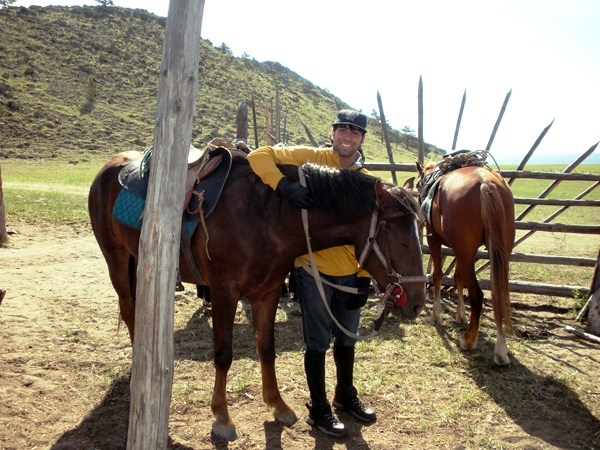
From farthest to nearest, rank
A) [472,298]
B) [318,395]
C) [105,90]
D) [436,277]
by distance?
1. [105,90]
2. [436,277]
3. [472,298]
4. [318,395]

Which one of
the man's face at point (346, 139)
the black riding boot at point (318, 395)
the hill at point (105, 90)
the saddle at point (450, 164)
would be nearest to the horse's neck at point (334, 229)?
the man's face at point (346, 139)

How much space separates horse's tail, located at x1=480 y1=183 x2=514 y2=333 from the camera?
466 cm

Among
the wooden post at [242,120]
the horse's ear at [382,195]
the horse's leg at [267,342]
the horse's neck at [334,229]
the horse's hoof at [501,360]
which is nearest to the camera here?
the horse's ear at [382,195]

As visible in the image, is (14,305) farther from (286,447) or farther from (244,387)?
(286,447)

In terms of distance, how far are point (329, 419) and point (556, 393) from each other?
2.16 m

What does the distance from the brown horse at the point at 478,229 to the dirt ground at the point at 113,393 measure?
882mm

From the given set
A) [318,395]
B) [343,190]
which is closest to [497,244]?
[343,190]

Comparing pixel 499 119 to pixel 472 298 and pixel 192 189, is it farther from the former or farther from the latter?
pixel 192 189

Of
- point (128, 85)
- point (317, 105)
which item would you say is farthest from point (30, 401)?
point (317, 105)

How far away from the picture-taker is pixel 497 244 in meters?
4.73

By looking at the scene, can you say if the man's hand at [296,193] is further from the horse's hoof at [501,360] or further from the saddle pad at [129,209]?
the horse's hoof at [501,360]

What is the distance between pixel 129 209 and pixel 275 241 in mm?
1324

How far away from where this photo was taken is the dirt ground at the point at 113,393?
11.2 ft

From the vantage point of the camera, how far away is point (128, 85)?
4194 cm
